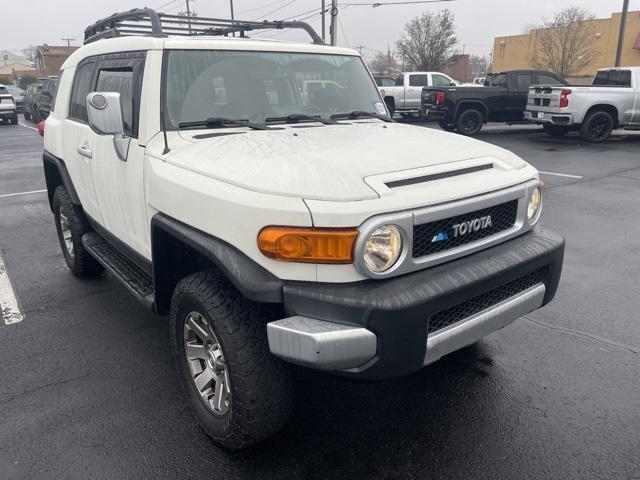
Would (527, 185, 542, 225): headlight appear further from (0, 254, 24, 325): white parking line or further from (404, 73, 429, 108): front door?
(404, 73, 429, 108): front door

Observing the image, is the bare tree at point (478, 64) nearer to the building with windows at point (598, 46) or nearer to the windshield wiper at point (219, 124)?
the building with windows at point (598, 46)

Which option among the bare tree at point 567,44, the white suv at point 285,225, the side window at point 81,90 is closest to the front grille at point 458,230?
the white suv at point 285,225

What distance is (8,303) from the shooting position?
448 centimetres

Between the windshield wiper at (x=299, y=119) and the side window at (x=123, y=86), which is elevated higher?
the side window at (x=123, y=86)

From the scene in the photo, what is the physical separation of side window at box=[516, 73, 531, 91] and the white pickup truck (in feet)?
5.83

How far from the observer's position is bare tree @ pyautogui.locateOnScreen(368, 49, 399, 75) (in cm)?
6098

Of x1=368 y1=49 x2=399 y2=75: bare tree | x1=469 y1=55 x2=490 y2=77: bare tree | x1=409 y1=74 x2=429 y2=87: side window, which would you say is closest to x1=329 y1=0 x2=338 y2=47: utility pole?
x1=409 y1=74 x2=429 y2=87: side window

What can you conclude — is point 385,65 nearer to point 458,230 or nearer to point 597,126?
point 597,126

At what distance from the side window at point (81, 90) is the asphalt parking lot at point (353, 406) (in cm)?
152

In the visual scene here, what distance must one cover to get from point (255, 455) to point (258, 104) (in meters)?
2.10

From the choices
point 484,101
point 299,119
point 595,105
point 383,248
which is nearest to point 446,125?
point 484,101

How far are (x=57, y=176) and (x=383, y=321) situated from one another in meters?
4.04

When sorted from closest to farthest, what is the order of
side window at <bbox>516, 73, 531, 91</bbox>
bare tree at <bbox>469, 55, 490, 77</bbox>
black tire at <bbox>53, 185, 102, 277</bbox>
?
black tire at <bbox>53, 185, 102, 277</bbox>
side window at <bbox>516, 73, 531, 91</bbox>
bare tree at <bbox>469, 55, 490, 77</bbox>

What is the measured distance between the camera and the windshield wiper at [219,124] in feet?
10.2
